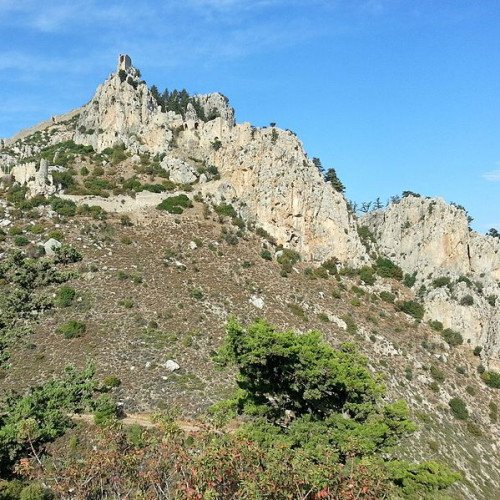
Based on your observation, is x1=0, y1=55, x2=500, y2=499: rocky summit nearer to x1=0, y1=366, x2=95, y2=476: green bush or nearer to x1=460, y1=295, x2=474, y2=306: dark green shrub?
x1=460, y1=295, x2=474, y2=306: dark green shrub

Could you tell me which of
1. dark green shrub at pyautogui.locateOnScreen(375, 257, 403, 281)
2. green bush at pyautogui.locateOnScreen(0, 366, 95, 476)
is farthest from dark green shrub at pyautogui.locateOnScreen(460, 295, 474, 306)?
green bush at pyautogui.locateOnScreen(0, 366, 95, 476)

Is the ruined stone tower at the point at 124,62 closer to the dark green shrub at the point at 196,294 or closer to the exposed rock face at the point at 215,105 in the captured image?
the exposed rock face at the point at 215,105

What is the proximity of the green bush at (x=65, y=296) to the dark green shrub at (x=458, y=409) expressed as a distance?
36590mm

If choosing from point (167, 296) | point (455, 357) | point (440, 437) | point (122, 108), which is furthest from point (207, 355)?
point (122, 108)

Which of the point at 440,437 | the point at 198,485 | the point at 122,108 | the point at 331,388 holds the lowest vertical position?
the point at 440,437

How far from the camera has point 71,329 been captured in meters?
36.7

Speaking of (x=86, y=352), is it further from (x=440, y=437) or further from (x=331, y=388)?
(x=440, y=437)

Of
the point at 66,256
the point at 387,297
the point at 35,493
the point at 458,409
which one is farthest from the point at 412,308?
the point at 35,493

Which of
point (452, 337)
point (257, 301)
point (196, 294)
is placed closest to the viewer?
point (196, 294)

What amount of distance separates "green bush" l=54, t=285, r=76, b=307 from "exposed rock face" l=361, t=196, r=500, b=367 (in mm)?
41169

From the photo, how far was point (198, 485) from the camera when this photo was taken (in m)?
11.5

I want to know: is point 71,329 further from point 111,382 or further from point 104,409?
point 104,409

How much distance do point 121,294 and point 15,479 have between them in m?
22.4

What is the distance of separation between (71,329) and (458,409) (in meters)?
35.9
